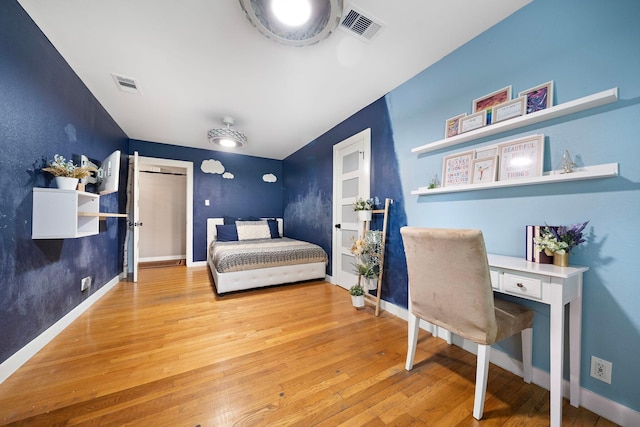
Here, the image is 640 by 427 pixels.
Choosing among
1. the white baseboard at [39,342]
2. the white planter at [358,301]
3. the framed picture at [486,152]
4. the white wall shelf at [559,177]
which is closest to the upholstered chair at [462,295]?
the white wall shelf at [559,177]

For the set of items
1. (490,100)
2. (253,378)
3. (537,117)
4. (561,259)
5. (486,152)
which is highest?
(490,100)

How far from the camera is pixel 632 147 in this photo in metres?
1.14

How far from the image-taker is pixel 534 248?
4.46ft

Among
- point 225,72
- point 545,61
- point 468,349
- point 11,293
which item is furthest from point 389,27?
point 11,293

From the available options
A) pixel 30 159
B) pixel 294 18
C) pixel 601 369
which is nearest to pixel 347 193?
pixel 294 18

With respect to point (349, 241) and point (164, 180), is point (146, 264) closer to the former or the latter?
point (164, 180)

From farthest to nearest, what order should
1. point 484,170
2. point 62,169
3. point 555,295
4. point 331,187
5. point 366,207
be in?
point 331,187 < point 366,207 < point 62,169 < point 484,170 < point 555,295

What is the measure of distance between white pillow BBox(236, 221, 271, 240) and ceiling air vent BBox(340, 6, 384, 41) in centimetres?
369

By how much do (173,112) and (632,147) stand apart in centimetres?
421

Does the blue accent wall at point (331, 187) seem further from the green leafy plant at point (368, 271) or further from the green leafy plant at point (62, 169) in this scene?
the green leafy plant at point (62, 169)

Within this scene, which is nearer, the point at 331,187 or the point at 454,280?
the point at 454,280

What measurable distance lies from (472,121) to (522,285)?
1242 millimetres

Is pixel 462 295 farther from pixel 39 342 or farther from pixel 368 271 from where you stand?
pixel 39 342

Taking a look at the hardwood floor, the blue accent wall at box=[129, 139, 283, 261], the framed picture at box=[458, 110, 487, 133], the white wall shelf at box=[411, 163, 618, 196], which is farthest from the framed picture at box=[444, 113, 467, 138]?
the blue accent wall at box=[129, 139, 283, 261]
